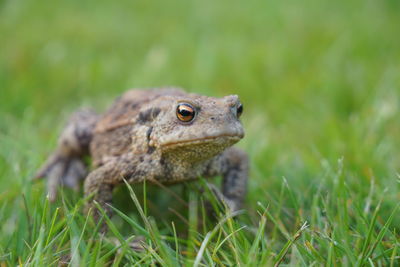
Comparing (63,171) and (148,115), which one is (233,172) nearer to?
(148,115)

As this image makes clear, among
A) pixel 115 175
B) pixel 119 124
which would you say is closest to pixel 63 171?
pixel 119 124

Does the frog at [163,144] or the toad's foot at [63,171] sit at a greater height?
the frog at [163,144]

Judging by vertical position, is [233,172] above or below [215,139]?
below

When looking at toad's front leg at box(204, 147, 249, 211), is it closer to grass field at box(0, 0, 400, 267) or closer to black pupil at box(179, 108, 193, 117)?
grass field at box(0, 0, 400, 267)

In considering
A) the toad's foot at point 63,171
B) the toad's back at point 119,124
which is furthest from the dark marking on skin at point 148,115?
the toad's foot at point 63,171

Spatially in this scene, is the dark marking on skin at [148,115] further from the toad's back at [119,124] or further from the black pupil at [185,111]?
the black pupil at [185,111]

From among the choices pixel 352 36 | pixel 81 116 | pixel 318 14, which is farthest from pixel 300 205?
pixel 318 14

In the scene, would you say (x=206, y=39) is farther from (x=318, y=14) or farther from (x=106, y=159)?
(x=106, y=159)

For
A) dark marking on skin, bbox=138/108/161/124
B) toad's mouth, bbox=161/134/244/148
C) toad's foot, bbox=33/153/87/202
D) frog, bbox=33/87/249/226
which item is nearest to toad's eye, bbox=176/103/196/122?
frog, bbox=33/87/249/226
